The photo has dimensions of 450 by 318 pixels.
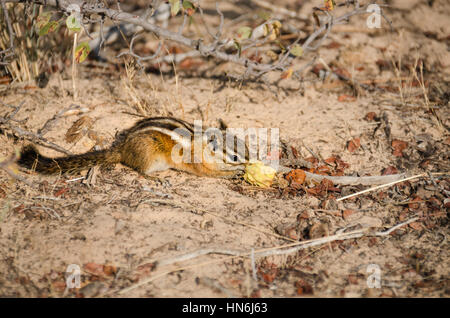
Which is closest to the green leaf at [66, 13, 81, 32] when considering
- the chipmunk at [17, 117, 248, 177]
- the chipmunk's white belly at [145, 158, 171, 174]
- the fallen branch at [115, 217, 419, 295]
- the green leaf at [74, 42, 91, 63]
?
the green leaf at [74, 42, 91, 63]

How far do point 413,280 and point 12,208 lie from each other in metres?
3.68

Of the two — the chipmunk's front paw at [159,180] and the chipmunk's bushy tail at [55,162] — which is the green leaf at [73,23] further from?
the chipmunk's front paw at [159,180]

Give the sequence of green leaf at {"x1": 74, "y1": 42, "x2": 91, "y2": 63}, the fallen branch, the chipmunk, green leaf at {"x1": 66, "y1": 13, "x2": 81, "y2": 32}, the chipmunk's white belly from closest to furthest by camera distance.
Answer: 1. the fallen branch
2. green leaf at {"x1": 66, "y1": 13, "x2": 81, "y2": 32}
3. green leaf at {"x1": 74, "y1": 42, "x2": 91, "y2": 63}
4. the chipmunk
5. the chipmunk's white belly

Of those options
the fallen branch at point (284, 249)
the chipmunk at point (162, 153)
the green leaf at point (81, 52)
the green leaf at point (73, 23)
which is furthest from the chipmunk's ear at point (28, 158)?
the fallen branch at point (284, 249)

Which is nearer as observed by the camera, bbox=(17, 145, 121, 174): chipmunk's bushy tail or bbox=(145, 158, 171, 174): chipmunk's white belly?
bbox=(17, 145, 121, 174): chipmunk's bushy tail

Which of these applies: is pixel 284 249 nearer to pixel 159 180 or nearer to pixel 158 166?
pixel 159 180

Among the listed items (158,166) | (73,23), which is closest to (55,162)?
(158,166)

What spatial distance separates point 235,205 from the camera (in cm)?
423

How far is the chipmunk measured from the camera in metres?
4.47

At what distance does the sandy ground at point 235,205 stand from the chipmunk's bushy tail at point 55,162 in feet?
0.40

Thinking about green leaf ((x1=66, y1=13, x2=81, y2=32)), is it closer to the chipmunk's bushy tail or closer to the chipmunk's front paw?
the chipmunk's bushy tail

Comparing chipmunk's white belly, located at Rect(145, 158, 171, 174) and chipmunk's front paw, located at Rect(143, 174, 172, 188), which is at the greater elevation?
chipmunk's white belly, located at Rect(145, 158, 171, 174)

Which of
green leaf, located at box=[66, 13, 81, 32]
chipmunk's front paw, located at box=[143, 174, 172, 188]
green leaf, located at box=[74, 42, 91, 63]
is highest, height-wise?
green leaf, located at box=[66, 13, 81, 32]

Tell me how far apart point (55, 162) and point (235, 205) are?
2.00 m
